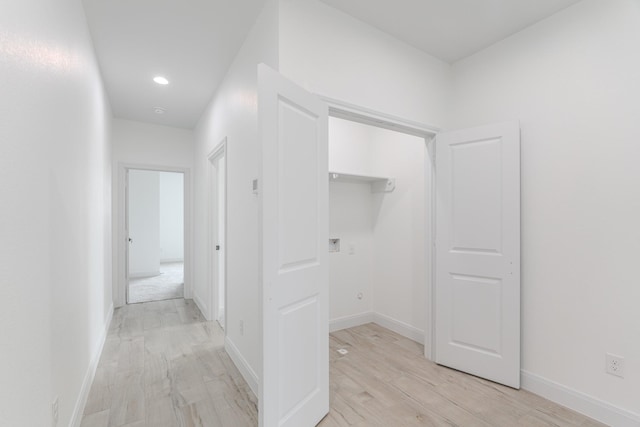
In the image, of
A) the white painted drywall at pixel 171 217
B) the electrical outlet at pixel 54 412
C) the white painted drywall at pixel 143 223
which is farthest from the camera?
the white painted drywall at pixel 171 217

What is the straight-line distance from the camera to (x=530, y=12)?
81.6 inches

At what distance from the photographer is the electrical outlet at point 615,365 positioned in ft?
5.89

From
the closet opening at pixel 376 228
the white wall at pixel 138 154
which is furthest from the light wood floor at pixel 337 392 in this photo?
the white wall at pixel 138 154

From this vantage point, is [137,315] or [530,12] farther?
[137,315]

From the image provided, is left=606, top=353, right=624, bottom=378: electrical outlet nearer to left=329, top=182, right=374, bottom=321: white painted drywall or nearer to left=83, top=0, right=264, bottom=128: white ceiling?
left=329, top=182, right=374, bottom=321: white painted drywall

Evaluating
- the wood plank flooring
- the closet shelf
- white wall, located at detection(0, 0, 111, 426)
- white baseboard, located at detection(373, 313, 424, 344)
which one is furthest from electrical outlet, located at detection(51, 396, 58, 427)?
white baseboard, located at detection(373, 313, 424, 344)

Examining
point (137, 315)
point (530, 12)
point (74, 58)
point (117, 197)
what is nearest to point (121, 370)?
point (137, 315)

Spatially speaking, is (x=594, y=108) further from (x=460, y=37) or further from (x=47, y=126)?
(x=47, y=126)

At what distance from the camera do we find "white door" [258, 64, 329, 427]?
1.50 m

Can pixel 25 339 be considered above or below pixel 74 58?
below

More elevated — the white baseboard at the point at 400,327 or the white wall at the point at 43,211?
the white wall at the point at 43,211

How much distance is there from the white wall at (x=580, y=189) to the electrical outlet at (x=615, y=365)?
0.03m

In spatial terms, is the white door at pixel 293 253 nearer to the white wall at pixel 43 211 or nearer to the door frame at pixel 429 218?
the white wall at pixel 43 211

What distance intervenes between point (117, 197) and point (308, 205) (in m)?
3.91
